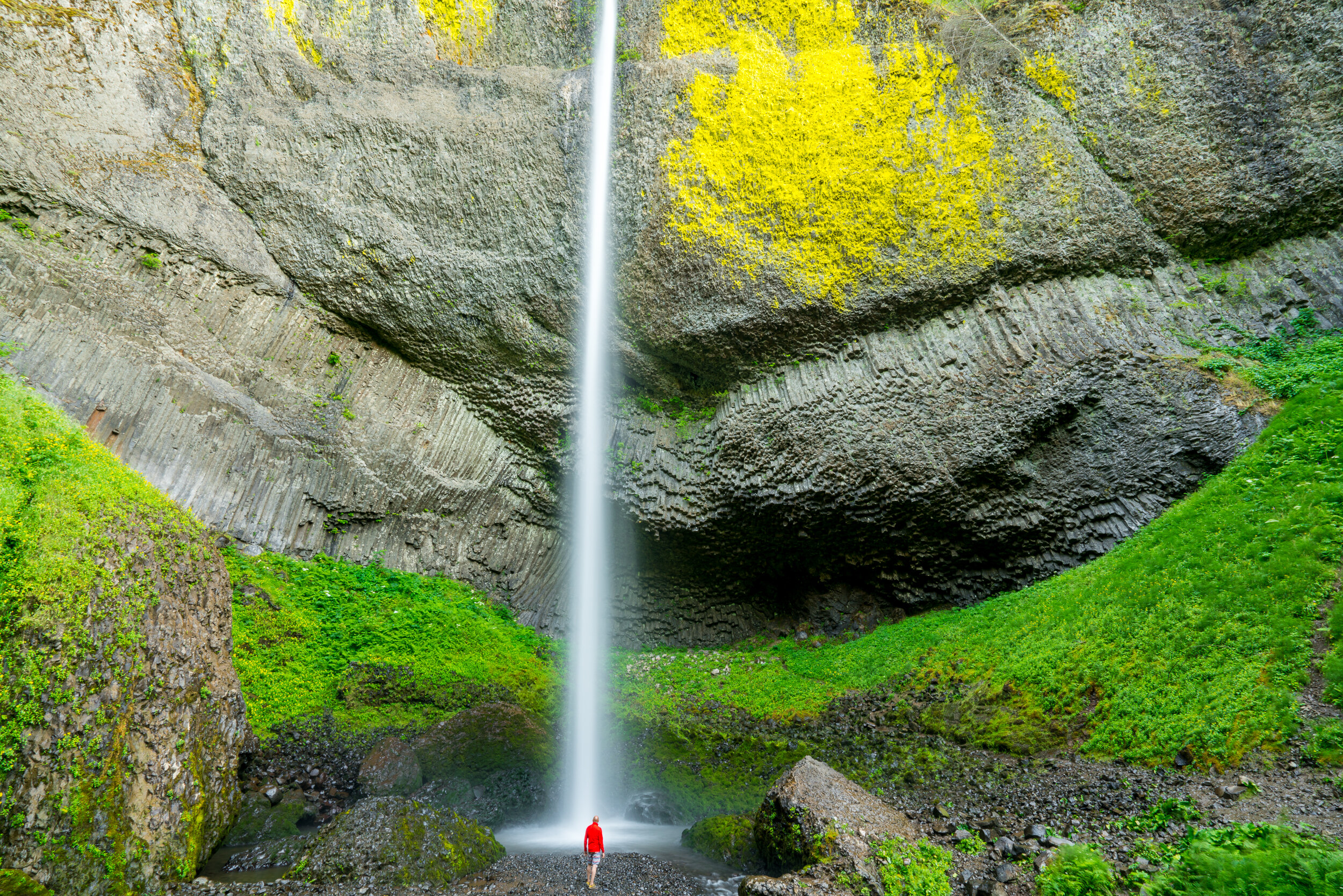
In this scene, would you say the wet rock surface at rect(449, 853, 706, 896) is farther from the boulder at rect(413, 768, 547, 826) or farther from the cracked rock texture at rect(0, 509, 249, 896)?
the cracked rock texture at rect(0, 509, 249, 896)

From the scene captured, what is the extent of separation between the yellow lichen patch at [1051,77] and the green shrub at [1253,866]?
38.4 ft

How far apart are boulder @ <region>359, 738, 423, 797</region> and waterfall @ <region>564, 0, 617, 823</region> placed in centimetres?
400

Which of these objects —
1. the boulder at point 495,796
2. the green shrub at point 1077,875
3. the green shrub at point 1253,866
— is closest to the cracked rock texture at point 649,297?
the boulder at point 495,796

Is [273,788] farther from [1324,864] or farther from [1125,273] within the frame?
[1125,273]

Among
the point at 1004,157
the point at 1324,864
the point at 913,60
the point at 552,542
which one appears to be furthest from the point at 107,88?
the point at 1324,864

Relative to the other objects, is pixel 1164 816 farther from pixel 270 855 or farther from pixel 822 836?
pixel 270 855

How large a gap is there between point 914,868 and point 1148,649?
3.74 m

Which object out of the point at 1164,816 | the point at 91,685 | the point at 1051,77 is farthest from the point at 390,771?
the point at 1051,77

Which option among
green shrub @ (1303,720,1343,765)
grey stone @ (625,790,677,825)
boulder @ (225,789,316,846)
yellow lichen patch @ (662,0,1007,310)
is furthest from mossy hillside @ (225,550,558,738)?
green shrub @ (1303,720,1343,765)

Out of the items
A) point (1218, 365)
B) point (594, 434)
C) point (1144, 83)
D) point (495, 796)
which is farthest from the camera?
point (594, 434)

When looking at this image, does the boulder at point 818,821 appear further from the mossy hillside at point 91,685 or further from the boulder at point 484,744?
the mossy hillside at point 91,685

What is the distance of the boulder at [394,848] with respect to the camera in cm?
519

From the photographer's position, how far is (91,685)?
4.89 m

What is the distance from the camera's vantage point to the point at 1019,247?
11.2 meters
